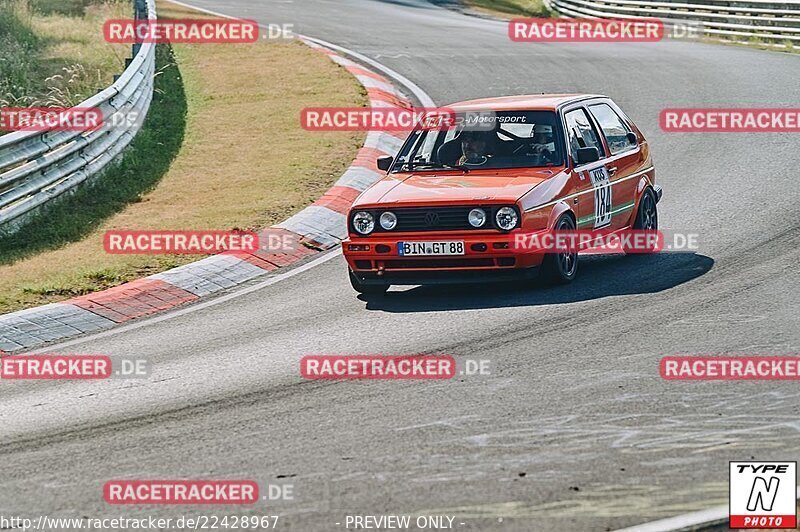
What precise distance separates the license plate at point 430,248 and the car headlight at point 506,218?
321 mm

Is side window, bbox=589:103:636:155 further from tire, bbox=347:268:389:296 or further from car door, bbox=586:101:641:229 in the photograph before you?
tire, bbox=347:268:389:296

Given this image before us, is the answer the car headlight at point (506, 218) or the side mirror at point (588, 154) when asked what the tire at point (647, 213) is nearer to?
the side mirror at point (588, 154)

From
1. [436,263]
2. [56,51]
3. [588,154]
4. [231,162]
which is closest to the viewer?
[436,263]

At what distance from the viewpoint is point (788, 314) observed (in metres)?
8.88

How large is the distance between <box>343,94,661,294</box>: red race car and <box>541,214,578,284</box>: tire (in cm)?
1

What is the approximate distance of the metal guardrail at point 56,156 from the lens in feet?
40.8

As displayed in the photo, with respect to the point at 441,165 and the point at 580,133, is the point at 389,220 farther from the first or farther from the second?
the point at 580,133

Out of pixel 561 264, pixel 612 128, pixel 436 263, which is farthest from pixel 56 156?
pixel 561 264

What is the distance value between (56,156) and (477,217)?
17.5ft

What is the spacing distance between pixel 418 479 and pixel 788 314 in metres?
3.85

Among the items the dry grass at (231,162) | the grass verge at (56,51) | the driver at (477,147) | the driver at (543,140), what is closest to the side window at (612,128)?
the driver at (543,140)

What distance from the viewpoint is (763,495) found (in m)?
5.52

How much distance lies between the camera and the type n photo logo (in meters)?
5.39

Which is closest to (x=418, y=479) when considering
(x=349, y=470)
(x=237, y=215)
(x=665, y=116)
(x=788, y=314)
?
(x=349, y=470)
